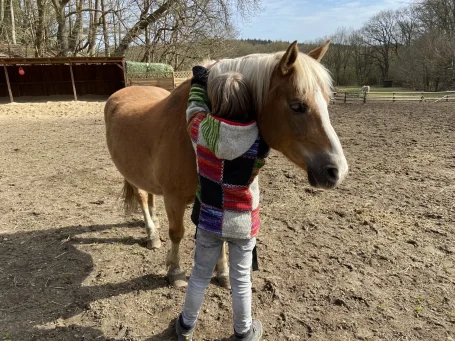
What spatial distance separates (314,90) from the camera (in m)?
1.67

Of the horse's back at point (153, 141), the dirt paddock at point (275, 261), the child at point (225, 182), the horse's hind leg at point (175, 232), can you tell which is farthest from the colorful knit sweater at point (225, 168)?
the dirt paddock at point (275, 261)

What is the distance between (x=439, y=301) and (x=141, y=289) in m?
2.42

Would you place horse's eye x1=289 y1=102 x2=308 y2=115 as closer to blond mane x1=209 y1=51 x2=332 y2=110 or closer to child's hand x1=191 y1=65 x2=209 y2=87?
blond mane x1=209 y1=51 x2=332 y2=110

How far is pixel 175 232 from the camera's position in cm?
269

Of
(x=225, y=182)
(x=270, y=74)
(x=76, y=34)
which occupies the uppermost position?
(x=76, y=34)

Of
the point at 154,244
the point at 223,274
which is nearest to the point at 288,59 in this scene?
the point at 223,274

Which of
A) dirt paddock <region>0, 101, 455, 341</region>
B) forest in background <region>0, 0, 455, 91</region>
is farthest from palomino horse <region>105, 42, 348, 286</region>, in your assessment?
forest in background <region>0, 0, 455, 91</region>

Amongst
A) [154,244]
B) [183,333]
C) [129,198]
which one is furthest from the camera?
[129,198]

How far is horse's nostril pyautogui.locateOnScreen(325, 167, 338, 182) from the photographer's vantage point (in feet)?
5.30

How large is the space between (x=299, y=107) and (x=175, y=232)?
60.3 inches

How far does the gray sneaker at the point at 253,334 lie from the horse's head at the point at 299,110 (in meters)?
1.13

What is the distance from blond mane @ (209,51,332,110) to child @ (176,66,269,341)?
71 mm

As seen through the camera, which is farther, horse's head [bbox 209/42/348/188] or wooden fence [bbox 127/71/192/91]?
wooden fence [bbox 127/71/192/91]

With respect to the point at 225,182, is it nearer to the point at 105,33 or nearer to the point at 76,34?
the point at 105,33
